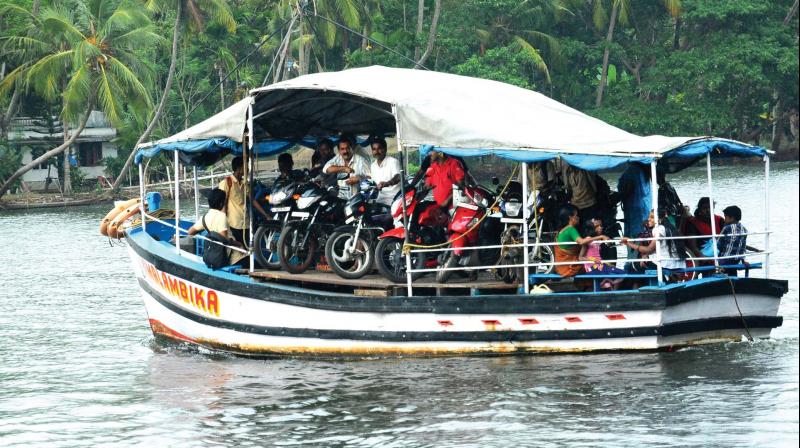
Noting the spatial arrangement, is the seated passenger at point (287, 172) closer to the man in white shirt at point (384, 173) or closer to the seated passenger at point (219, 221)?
the seated passenger at point (219, 221)

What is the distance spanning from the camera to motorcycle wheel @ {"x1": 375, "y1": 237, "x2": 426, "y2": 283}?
11.5 m

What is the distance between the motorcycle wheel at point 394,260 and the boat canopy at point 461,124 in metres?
0.95

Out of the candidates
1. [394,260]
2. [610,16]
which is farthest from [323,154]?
[610,16]

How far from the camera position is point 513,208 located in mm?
11336

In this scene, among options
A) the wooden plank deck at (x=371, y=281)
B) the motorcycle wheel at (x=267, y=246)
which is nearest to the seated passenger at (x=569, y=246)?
the wooden plank deck at (x=371, y=281)

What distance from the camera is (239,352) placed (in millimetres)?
12352

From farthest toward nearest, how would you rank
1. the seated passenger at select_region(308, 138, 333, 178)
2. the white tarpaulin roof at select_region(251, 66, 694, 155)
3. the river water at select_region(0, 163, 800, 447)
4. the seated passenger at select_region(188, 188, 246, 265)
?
the seated passenger at select_region(308, 138, 333, 178) < the seated passenger at select_region(188, 188, 246, 265) < the white tarpaulin roof at select_region(251, 66, 694, 155) < the river water at select_region(0, 163, 800, 447)

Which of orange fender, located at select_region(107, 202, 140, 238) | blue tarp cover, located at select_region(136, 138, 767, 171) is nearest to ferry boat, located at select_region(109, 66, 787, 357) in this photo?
blue tarp cover, located at select_region(136, 138, 767, 171)

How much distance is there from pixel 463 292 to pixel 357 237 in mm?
1120

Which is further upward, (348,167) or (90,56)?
(90,56)

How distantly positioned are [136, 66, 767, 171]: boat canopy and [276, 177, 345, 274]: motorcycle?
868mm

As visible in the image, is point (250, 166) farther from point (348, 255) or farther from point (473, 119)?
point (473, 119)

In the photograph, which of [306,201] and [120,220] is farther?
[120,220]

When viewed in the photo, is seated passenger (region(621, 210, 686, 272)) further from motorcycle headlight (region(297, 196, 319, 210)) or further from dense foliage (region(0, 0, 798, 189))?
dense foliage (region(0, 0, 798, 189))
